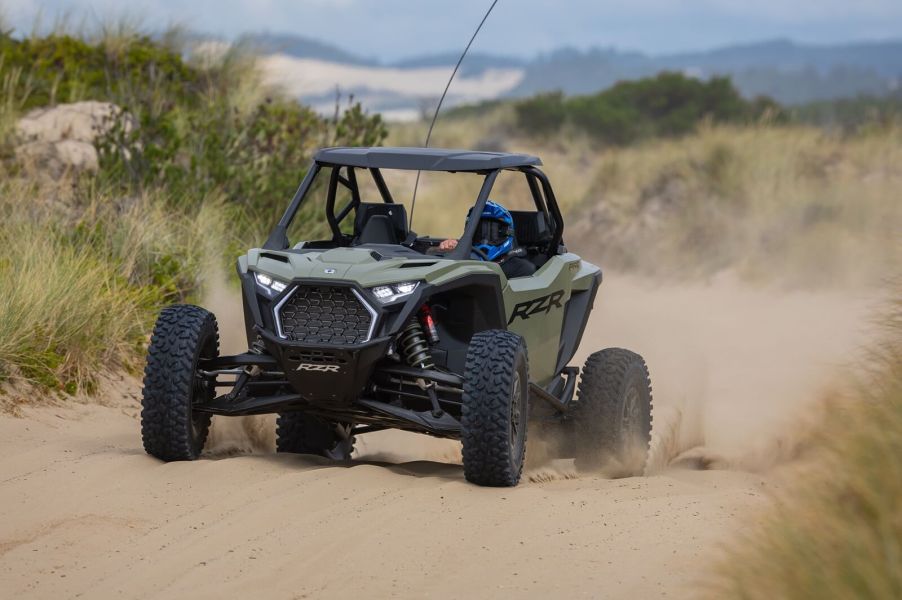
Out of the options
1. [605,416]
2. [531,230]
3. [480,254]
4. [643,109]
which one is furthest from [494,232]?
[643,109]

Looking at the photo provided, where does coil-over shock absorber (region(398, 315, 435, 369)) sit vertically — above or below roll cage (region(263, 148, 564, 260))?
below

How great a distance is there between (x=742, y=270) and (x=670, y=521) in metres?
12.5

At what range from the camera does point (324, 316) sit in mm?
7137

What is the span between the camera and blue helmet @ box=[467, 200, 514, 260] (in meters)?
8.31

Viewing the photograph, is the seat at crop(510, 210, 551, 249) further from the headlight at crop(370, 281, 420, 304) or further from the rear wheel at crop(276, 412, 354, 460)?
the headlight at crop(370, 281, 420, 304)

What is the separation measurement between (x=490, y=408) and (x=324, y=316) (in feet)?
3.05

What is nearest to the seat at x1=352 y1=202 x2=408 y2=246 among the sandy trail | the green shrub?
the sandy trail

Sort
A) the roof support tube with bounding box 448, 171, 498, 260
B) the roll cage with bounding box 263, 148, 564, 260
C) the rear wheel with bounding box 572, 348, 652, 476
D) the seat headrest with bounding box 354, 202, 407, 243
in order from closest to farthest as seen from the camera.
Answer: the roof support tube with bounding box 448, 171, 498, 260 < the roll cage with bounding box 263, 148, 564, 260 < the seat headrest with bounding box 354, 202, 407, 243 < the rear wheel with bounding box 572, 348, 652, 476

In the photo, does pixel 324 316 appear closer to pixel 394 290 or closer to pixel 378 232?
pixel 394 290

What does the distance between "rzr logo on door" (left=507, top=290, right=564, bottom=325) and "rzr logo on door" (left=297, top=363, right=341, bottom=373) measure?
1189mm

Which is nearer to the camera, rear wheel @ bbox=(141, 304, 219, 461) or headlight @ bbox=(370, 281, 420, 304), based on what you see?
headlight @ bbox=(370, 281, 420, 304)

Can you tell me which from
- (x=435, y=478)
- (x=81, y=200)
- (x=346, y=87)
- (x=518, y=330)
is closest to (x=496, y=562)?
(x=435, y=478)

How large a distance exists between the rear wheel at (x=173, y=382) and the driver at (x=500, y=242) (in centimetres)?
158

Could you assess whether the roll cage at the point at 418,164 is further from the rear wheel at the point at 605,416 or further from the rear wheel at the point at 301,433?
the rear wheel at the point at 605,416
